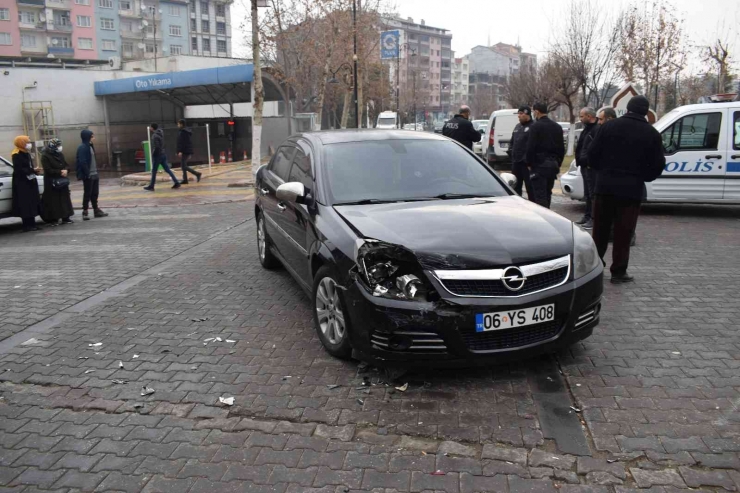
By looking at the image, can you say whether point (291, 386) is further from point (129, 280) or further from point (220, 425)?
point (129, 280)

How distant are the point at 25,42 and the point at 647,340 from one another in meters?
89.6

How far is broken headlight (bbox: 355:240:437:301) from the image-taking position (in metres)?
3.96

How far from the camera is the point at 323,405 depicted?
12.8 feet

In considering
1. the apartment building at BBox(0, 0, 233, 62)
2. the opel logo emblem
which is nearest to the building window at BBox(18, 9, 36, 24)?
the apartment building at BBox(0, 0, 233, 62)

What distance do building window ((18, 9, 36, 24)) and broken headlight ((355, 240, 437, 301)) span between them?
88.9m

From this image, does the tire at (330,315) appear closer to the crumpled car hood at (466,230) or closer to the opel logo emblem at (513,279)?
the crumpled car hood at (466,230)

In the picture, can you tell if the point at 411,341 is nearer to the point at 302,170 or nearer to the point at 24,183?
the point at 302,170

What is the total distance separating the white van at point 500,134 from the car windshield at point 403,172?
1558 centimetres

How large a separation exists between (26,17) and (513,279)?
3549 inches

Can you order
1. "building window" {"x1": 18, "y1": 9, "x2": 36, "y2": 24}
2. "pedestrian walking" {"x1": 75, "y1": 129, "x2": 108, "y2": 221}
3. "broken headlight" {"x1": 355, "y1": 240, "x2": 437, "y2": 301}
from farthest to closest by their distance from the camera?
"building window" {"x1": 18, "y1": 9, "x2": 36, "y2": 24}, "pedestrian walking" {"x1": 75, "y1": 129, "x2": 108, "y2": 221}, "broken headlight" {"x1": 355, "y1": 240, "x2": 437, "y2": 301}

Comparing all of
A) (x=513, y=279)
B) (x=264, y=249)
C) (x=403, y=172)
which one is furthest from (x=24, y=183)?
(x=513, y=279)

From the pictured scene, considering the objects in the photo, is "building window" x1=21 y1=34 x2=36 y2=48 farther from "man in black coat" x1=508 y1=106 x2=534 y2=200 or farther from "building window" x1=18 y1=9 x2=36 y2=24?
"man in black coat" x1=508 y1=106 x2=534 y2=200

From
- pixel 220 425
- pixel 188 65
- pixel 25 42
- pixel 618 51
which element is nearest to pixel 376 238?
pixel 220 425

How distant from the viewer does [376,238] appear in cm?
420
